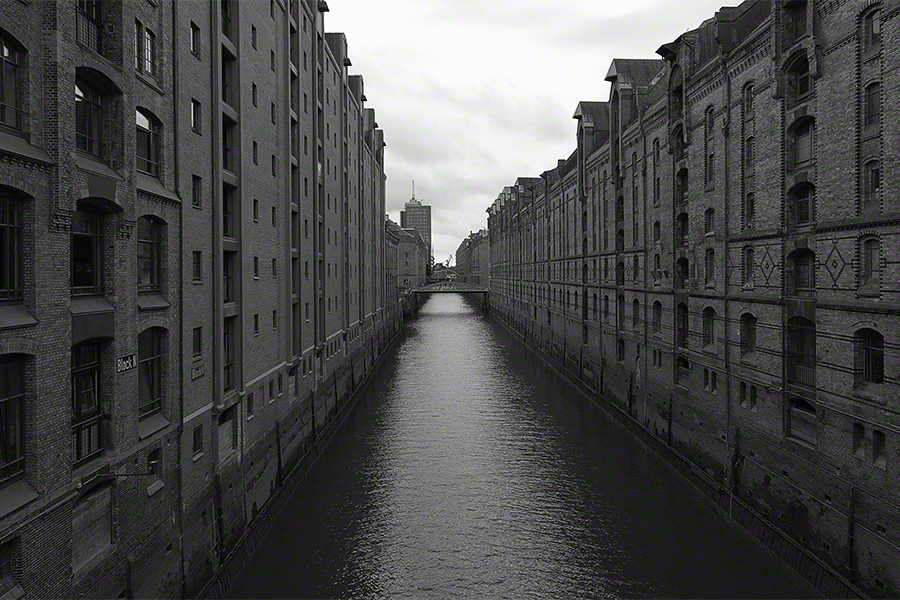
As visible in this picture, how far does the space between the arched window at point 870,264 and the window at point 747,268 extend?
226 inches

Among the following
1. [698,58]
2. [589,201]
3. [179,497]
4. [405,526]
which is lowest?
[405,526]

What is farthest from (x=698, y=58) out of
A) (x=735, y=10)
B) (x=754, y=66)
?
(x=754, y=66)

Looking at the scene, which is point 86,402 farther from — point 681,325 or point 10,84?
point 681,325

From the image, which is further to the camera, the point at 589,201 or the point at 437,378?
the point at 437,378

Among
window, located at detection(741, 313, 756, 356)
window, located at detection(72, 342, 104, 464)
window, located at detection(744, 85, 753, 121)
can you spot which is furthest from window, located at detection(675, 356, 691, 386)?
window, located at detection(72, 342, 104, 464)

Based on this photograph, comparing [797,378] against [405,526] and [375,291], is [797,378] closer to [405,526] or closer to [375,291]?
[405,526]

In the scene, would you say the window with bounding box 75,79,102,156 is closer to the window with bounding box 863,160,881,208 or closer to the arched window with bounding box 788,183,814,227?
the window with bounding box 863,160,881,208

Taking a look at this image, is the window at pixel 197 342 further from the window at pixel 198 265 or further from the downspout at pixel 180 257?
the window at pixel 198 265

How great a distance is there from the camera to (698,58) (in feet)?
81.9

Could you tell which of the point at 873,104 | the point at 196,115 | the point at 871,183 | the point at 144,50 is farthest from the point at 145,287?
the point at 873,104

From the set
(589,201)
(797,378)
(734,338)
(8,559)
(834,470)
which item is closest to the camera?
(8,559)

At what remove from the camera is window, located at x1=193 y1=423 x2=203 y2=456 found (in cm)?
1599

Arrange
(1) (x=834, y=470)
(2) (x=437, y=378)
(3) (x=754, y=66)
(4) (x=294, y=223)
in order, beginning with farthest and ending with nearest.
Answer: (2) (x=437, y=378) → (4) (x=294, y=223) → (3) (x=754, y=66) → (1) (x=834, y=470)

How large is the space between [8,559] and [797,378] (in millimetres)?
19461
